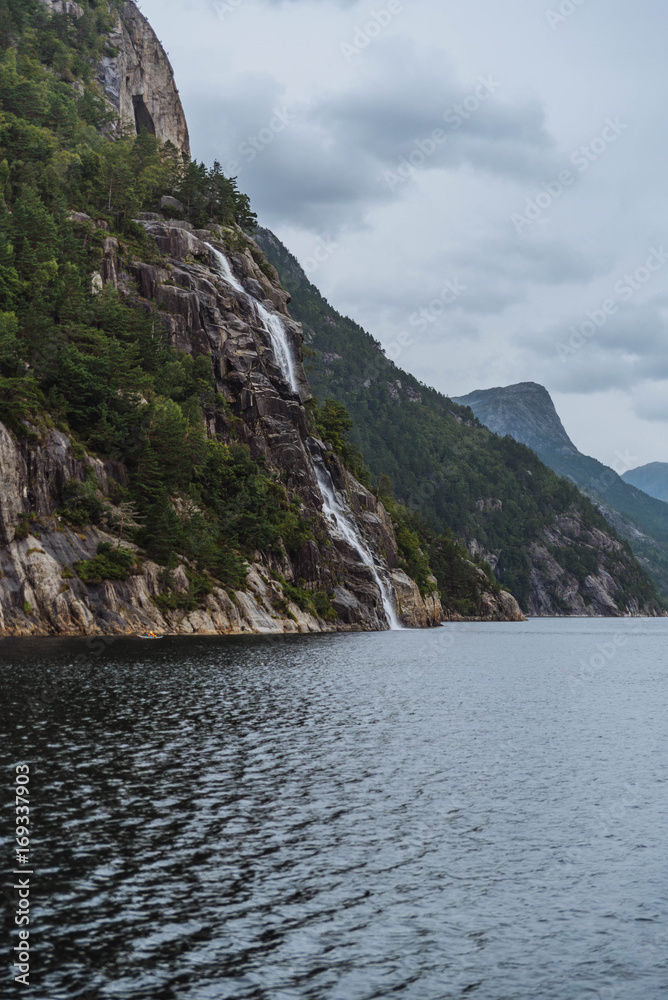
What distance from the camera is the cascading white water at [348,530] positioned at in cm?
13588

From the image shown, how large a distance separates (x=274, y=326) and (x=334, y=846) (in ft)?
416

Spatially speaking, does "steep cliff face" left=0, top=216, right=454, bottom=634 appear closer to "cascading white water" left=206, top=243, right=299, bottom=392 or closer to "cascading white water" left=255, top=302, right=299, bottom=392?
"cascading white water" left=206, top=243, right=299, bottom=392

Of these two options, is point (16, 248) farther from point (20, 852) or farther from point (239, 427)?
point (20, 852)

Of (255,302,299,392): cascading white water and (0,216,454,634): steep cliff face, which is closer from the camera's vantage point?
(0,216,454,634): steep cliff face

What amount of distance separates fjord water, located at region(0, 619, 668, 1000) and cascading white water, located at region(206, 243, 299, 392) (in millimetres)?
99405

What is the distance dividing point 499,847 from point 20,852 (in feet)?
38.0

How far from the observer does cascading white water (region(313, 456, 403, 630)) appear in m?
136

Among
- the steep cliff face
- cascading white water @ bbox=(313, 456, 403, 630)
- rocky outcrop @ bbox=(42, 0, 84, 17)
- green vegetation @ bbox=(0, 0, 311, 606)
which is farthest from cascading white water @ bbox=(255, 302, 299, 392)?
rocky outcrop @ bbox=(42, 0, 84, 17)

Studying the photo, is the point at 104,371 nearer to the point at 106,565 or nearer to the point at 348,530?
the point at 106,565

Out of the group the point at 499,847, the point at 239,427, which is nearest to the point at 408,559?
the point at 239,427

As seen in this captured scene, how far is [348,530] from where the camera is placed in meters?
139

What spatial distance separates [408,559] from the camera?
16525 centimetres

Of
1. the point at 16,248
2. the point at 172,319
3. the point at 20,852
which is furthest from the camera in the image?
the point at 172,319

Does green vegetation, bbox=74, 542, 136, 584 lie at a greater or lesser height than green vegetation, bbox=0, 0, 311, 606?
lesser
